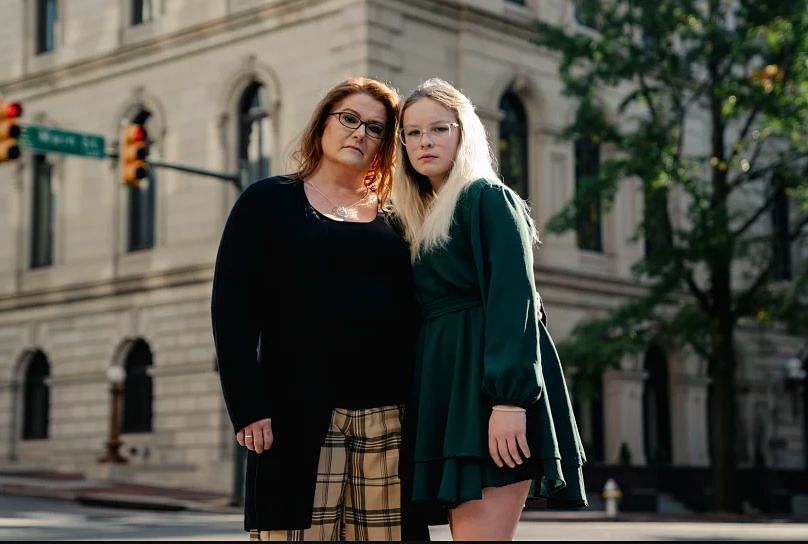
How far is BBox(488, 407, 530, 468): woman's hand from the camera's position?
442 cm

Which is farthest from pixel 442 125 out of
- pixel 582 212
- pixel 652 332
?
pixel 652 332

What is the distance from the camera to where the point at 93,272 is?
110ft

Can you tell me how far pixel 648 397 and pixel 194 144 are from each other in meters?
12.7

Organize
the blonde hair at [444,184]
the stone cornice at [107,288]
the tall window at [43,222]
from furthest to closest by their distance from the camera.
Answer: the tall window at [43,222] < the stone cornice at [107,288] < the blonde hair at [444,184]

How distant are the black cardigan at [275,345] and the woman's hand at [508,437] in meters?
0.48

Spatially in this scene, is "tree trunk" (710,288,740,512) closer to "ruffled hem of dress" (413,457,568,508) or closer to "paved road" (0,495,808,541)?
"paved road" (0,495,808,541)

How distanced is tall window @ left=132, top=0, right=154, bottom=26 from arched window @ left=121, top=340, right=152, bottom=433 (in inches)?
305

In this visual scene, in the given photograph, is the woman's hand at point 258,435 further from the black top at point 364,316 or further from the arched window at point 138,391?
the arched window at point 138,391

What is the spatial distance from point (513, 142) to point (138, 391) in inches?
405

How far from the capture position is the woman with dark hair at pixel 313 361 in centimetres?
478

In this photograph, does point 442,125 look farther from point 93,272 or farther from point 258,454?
point 93,272

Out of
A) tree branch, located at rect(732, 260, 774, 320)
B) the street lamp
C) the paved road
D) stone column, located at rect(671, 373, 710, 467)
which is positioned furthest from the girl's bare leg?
stone column, located at rect(671, 373, 710, 467)

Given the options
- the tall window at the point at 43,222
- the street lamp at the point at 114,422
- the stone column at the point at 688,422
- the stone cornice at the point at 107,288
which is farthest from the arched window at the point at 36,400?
the stone column at the point at 688,422

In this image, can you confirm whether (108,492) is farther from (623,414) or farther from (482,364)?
(482,364)
